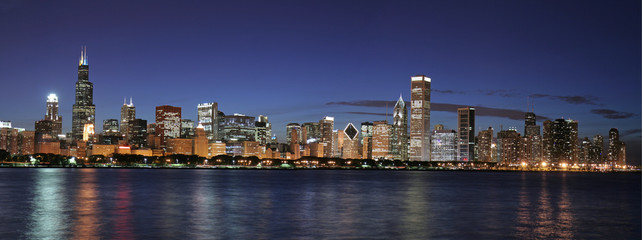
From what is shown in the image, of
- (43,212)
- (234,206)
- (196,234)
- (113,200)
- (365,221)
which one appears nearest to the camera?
(196,234)

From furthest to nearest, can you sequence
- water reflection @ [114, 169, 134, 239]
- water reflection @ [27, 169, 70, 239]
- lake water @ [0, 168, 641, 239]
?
1. lake water @ [0, 168, 641, 239]
2. water reflection @ [114, 169, 134, 239]
3. water reflection @ [27, 169, 70, 239]

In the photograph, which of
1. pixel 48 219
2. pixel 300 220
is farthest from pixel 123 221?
pixel 300 220

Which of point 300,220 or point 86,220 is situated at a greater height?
point 86,220

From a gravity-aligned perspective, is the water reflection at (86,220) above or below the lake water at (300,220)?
above

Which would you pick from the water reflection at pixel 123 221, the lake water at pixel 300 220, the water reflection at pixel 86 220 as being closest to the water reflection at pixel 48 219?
the lake water at pixel 300 220

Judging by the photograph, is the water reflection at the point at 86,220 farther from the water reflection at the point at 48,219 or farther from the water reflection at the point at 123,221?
the water reflection at the point at 123,221

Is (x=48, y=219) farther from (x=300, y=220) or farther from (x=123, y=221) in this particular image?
(x=300, y=220)

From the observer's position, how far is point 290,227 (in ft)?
134

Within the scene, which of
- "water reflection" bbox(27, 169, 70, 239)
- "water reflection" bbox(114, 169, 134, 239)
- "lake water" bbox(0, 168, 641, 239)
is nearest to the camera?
"water reflection" bbox(27, 169, 70, 239)

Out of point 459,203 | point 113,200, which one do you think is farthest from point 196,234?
point 459,203

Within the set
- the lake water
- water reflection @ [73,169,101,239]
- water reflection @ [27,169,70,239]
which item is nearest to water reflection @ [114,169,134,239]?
the lake water

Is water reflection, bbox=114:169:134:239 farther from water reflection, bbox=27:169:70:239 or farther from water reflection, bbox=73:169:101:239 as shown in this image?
water reflection, bbox=27:169:70:239

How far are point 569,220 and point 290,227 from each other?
2399 cm

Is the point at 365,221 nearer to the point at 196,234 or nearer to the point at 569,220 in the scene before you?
the point at 196,234
